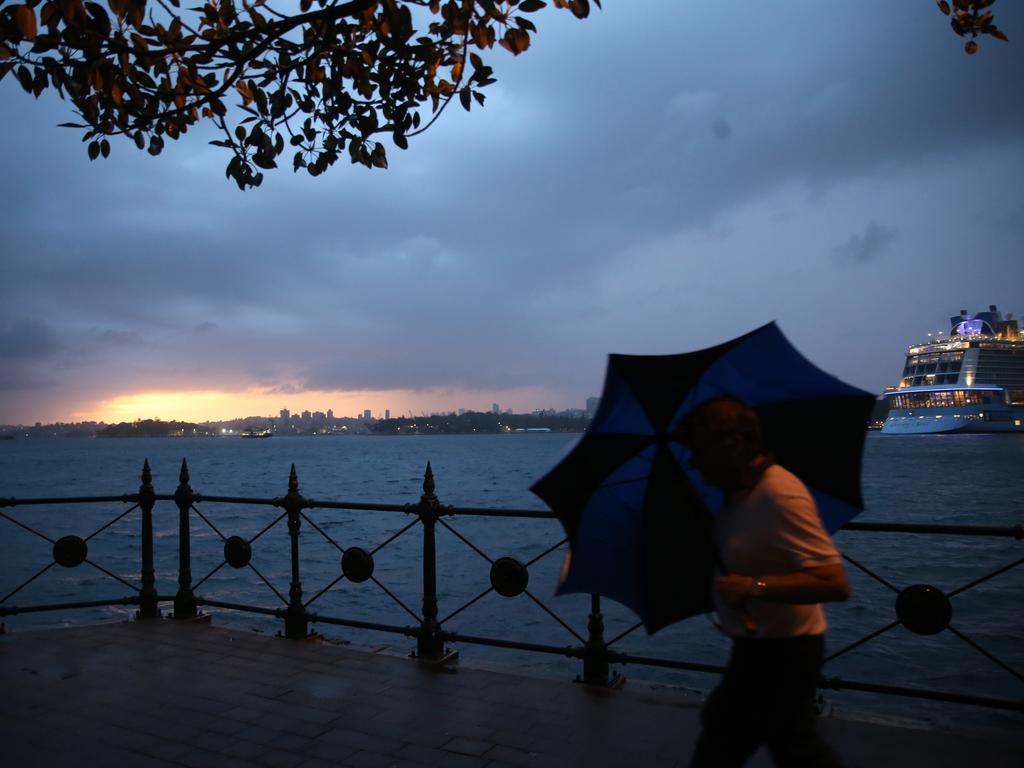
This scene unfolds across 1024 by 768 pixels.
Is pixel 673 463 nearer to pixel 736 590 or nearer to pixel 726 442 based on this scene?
pixel 726 442

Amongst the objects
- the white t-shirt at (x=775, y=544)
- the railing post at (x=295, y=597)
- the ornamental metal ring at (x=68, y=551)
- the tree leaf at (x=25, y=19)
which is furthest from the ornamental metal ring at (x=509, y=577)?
the tree leaf at (x=25, y=19)

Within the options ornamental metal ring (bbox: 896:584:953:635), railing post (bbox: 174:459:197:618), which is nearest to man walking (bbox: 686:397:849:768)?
ornamental metal ring (bbox: 896:584:953:635)

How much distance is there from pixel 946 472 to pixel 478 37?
70.8 m

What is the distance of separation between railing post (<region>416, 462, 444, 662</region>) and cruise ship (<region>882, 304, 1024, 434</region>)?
133430 millimetres

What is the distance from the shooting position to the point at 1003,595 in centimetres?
2017

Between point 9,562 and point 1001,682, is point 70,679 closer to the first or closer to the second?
point 1001,682

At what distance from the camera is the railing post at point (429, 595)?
6.36m

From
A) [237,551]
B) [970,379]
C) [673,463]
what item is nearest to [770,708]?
[673,463]

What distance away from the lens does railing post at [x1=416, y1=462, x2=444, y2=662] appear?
20.9ft

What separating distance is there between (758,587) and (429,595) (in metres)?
4.47

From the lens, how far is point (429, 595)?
21.4 ft

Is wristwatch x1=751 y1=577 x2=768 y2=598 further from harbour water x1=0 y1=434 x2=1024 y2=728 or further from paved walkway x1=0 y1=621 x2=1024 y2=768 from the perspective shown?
paved walkway x1=0 y1=621 x2=1024 y2=768

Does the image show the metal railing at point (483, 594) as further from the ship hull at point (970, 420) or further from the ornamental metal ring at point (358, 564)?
the ship hull at point (970, 420)

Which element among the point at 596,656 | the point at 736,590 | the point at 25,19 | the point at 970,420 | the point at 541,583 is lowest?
the point at 541,583
